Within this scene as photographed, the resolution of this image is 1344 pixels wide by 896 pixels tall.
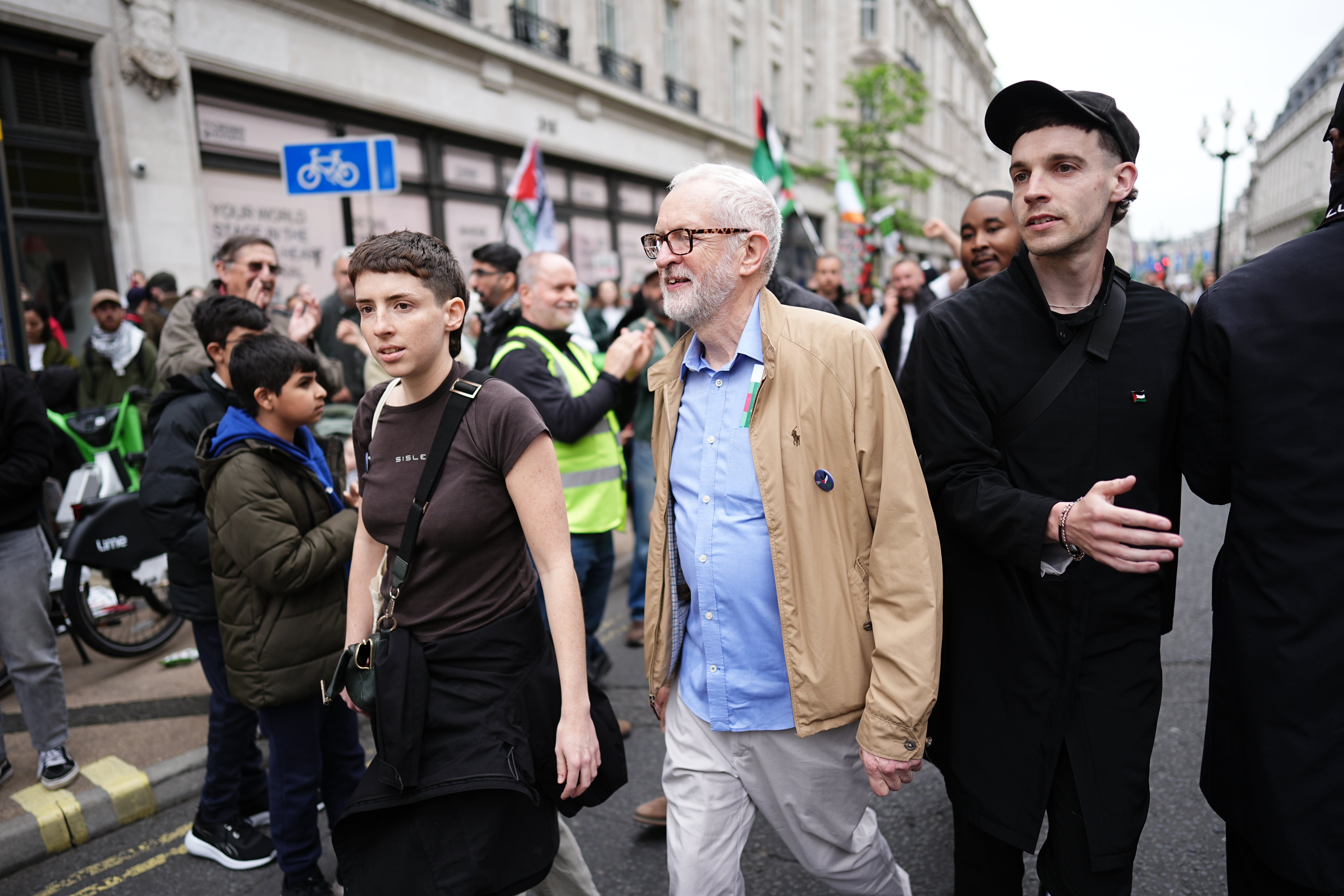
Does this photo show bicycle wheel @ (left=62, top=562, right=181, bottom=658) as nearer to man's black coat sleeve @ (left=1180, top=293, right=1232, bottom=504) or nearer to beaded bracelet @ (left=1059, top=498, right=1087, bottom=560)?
beaded bracelet @ (left=1059, top=498, right=1087, bottom=560)

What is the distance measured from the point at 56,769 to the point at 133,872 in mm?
756

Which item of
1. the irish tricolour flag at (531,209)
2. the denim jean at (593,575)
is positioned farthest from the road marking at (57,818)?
the irish tricolour flag at (531,209)

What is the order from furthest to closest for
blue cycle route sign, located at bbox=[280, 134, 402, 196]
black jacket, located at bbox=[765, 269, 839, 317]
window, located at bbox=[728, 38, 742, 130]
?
window, located at bbox=[728, 38, 742, 130]
blue cycle route sign, located at bbox=[280, 134, 402, 196]
black jacket, located at bbox=[765, 269, 839, 317]

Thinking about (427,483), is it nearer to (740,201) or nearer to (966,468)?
(740,201)

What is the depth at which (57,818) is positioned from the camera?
138 inches

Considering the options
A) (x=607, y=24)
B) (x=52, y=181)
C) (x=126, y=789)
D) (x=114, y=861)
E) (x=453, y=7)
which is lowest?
(x=114, y=861)

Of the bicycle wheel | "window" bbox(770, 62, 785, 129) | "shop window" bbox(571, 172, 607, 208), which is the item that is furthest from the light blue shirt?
"window" bbox(770, 62, 785, 129)

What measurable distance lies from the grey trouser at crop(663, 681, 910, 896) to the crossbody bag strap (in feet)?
2.82

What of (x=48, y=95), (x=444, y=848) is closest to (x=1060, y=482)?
(x=444, y=848)

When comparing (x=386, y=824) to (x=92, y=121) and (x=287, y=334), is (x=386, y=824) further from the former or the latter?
(x=92, y=121)

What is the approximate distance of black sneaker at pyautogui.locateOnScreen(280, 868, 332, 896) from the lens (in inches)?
114

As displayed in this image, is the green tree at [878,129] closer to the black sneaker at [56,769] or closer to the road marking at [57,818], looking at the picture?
the black sneaker at [56,769]

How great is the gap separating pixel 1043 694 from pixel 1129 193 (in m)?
1.19

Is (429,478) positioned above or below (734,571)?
above
